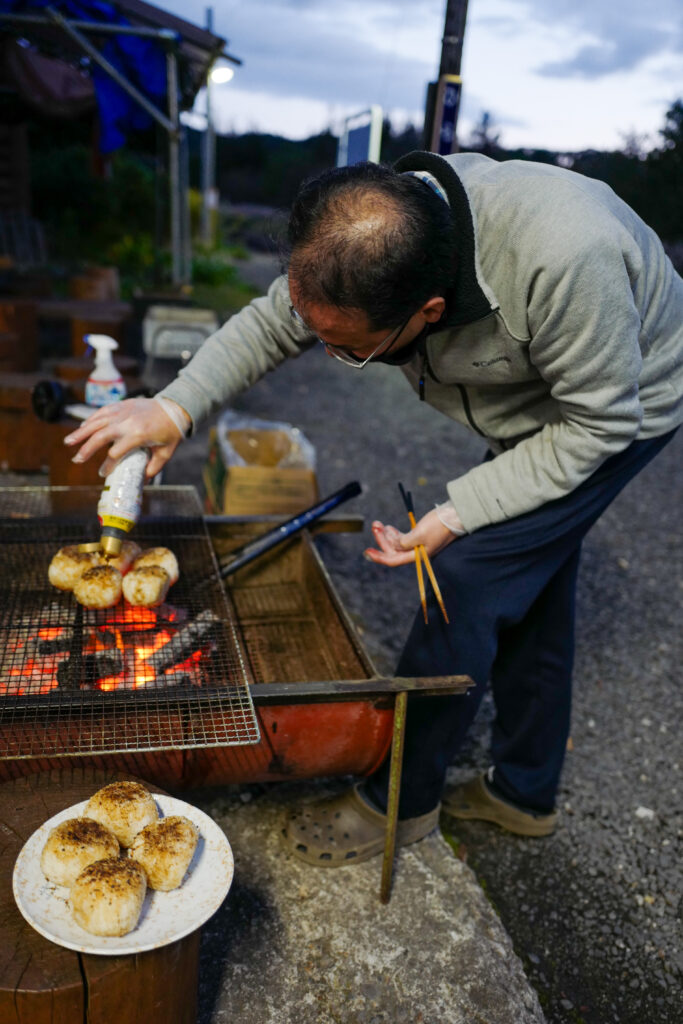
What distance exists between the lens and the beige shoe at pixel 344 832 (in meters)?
2.81

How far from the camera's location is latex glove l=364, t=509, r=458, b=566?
7.88 feet

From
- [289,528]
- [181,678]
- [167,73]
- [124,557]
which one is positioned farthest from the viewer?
[167,73]

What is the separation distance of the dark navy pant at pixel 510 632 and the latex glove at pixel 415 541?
56 millimetres

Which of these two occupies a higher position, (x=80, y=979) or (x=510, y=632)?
(x=80, y=979)

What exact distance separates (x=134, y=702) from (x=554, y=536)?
4.60 feet

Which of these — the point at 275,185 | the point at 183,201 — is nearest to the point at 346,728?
the point at 183,201

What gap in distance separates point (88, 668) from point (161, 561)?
2.04 feet

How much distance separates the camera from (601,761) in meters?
3.78

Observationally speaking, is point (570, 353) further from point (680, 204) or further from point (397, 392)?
point (680, 204)

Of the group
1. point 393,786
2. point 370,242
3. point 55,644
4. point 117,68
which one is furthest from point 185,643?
point 117,68

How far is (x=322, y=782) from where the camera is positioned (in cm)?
329

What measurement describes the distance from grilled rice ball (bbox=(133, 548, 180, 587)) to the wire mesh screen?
3.2 inches

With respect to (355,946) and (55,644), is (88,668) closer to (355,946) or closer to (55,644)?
(55,644)

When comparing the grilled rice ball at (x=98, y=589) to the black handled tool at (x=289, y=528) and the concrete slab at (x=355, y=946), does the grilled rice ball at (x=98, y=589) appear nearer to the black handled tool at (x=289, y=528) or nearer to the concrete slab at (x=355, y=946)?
the black handled tool at (x=289, y=528)
